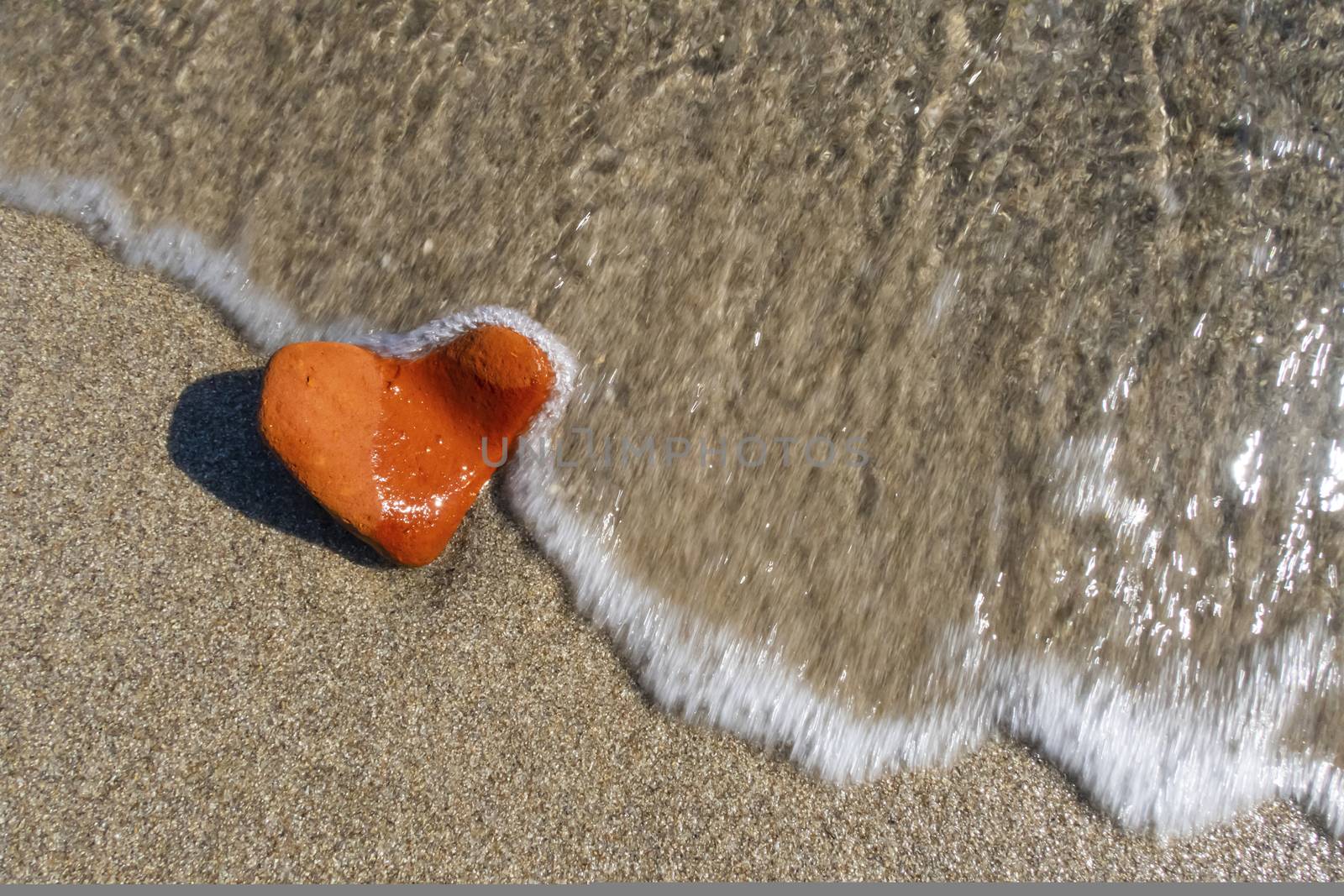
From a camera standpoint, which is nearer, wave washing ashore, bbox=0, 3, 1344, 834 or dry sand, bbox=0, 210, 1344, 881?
dry sand, bbox=0, 210, 1344, 881

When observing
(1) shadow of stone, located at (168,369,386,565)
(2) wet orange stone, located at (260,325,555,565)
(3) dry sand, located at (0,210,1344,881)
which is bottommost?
(3) dry sand, located at (0,210,1344,881)

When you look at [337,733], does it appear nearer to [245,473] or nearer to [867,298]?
[245,473]

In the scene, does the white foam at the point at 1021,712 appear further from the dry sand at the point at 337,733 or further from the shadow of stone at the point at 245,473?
the shadow of stone at the point at 245,473

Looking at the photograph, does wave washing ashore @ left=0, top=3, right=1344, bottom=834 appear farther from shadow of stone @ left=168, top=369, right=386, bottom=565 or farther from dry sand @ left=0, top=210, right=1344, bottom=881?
shadow of stone @ left=168, top=369, right=386, bottom=565

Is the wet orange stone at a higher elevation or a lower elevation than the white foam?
higher

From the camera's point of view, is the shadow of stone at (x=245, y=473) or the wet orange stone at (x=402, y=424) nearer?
the wet orange stone at (x=402, y=424)

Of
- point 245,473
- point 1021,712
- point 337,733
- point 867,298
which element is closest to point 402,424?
point 245,473

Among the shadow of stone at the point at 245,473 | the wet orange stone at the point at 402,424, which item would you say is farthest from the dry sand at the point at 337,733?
the wet orange stone at the point at 402,424

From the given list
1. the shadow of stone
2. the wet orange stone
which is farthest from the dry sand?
the wet orange stone
